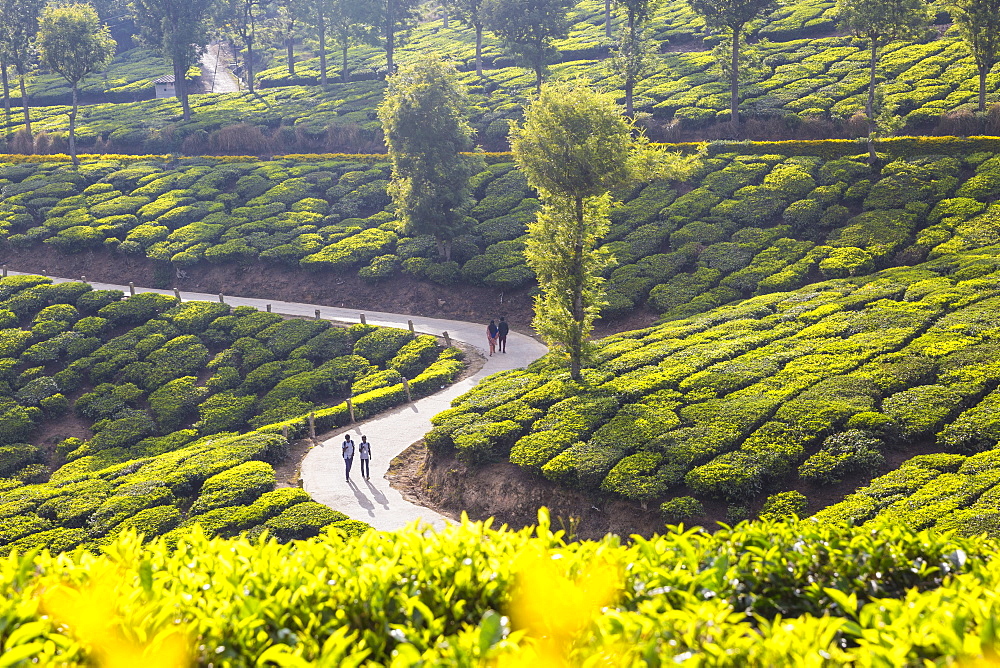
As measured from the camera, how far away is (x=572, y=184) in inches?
926

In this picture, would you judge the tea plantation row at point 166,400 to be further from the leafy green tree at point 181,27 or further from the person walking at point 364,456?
the leafy green tree at point 181,27

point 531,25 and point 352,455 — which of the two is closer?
point 352,455

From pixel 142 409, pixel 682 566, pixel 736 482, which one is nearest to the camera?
pixel 682 566

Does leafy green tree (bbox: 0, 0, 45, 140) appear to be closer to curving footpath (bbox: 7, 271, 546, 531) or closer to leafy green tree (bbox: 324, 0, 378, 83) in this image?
leafy green tree (bbox: 324, 0, 378, 83)

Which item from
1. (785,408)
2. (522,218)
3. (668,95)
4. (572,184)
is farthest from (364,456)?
(668,95)

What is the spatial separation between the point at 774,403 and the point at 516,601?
1409 cm

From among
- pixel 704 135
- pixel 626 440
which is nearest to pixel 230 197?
pixel 704 135

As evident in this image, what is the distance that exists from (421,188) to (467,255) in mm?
3808

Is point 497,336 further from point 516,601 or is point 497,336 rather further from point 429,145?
point 516,601

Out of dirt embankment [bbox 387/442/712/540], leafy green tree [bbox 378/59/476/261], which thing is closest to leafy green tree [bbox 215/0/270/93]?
leafy green tree [bbox 378/59/476/261]

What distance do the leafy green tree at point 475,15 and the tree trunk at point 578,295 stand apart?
36.0 meters

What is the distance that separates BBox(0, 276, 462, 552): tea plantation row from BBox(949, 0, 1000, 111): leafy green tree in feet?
93.5

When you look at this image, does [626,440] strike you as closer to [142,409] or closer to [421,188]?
[142,409]

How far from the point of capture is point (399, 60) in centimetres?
7856
